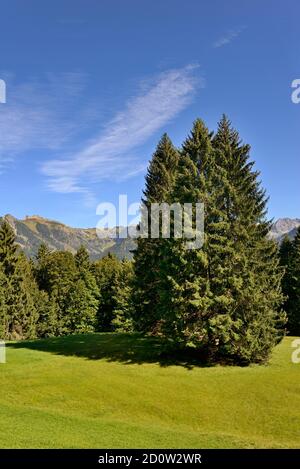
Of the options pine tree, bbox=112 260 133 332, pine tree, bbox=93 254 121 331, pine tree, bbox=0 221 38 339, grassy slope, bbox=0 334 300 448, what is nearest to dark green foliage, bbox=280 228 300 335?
grassy slope, bbox=0 334 300 448

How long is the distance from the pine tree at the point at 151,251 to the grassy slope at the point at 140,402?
19.8 feet

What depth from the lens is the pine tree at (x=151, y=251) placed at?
1465 inches

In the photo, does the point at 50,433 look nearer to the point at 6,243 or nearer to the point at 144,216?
the point at 144,216

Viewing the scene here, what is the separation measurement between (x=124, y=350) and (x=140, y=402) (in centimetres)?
1085

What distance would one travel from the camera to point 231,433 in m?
18.3

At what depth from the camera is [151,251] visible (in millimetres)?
38406

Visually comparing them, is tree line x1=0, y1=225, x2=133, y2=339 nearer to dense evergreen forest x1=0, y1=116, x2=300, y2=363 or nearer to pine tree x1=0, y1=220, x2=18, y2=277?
pine tree x1=0, y1=220, x2=18, y2=277

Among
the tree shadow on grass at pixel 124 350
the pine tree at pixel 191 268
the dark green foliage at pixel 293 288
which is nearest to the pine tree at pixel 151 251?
the tree shadow on grass at pixel 124 350

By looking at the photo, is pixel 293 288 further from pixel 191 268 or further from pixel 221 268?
pixel 191 268

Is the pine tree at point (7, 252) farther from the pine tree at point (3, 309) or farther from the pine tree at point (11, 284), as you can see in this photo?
the pine tree at point (3, 309)

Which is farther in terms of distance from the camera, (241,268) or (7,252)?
(7,252)

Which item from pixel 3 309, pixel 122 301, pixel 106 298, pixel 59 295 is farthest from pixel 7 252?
pixel 106 298

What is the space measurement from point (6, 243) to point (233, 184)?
1546 inches
